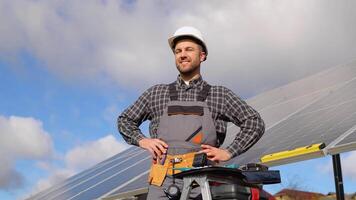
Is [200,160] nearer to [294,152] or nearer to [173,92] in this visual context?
[173,92]

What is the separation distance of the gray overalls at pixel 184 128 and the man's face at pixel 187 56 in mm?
204

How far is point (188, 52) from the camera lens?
283cm

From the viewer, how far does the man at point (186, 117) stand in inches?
101

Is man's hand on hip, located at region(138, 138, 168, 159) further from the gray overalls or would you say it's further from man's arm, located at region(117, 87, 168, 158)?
man's arm, located at region(117, 87, 168, 158)

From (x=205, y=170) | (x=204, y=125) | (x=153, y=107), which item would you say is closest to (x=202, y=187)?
(x=205, y=170)

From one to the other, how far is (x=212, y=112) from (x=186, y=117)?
18 centimetres

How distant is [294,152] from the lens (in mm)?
5398

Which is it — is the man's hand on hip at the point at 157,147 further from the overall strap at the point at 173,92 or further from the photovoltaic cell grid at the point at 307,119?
the photovoltaic cell grid at the point at 307,119

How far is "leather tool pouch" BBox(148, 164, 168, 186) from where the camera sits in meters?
2.49

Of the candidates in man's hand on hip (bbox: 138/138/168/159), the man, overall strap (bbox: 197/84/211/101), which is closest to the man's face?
the man

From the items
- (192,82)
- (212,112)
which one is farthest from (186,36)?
(212,112)

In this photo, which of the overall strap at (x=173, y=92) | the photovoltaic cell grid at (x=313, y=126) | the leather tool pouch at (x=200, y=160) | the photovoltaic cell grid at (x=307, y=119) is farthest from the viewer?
the photovoltaic cell grid at (x=307, y=119)

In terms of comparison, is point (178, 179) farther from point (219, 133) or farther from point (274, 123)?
point (274, 123)

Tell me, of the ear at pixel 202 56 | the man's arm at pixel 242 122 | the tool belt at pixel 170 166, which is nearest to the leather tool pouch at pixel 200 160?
the tool belt at pixel 170 166
